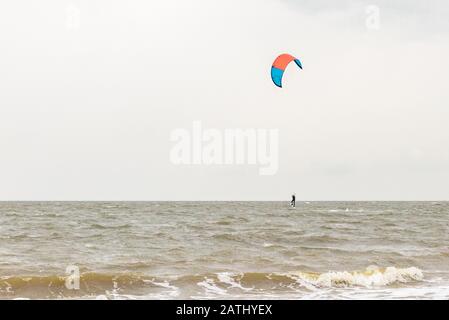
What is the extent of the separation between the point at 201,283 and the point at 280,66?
427 inches

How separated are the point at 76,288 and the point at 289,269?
7131mm

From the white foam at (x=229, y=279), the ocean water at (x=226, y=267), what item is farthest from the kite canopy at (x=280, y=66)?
the white foam at (x=229, y=279)

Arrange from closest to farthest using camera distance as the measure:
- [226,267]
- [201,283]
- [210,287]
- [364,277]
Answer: [210,287] → [201,283] → [364,277] → [226,267]

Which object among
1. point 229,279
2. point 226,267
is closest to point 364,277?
point 229,279

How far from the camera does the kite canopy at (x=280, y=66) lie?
882 inches

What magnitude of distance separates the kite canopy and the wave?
30.9 ft

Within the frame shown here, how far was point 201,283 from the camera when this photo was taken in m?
15.4

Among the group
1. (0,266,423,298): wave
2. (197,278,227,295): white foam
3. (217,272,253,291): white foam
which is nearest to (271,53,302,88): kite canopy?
(0,266,423,298): wave

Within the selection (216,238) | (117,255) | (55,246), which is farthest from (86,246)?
(216,238)

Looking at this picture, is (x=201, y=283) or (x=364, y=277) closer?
(x=201, y=283)

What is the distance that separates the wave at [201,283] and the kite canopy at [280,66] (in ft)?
30.9

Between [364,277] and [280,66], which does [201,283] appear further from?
[280,66]

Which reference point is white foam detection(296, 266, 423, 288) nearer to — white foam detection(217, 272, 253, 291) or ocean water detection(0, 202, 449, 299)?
ocean water detection(0, 202, 449, 299)
